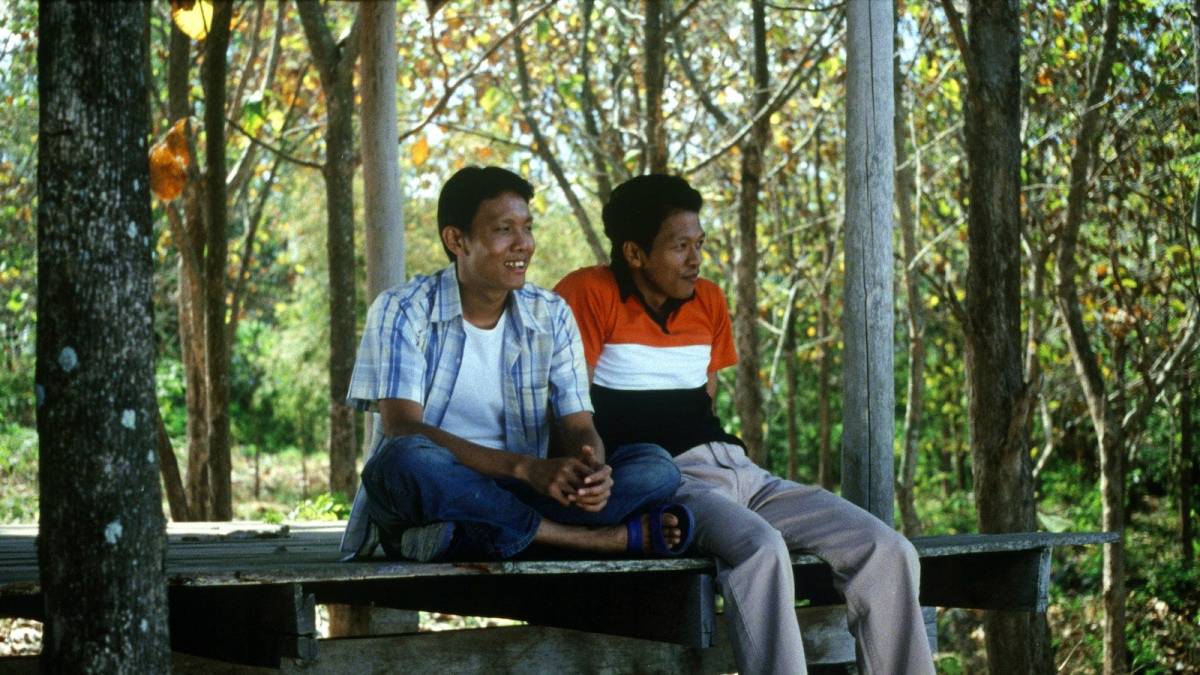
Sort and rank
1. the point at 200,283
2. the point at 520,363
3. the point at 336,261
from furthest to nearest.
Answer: the point at 200,283 < the point at 336,261 < the point at 520,363

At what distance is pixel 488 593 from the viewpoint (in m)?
4.86

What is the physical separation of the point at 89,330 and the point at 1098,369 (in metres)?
7.57

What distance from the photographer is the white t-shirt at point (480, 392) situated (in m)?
4.31

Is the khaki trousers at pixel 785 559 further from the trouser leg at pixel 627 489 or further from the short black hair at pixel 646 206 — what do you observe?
the short black hair at pixel 646 206

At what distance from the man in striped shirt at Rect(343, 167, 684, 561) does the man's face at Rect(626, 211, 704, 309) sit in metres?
0.37

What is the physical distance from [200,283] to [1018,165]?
549 centimetres

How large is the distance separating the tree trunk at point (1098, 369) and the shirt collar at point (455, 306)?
5.50 meters

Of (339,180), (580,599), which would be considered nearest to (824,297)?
(339,180)

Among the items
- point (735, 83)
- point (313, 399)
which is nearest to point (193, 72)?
point (313, 399)

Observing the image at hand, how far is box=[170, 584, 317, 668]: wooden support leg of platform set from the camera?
12.0 feet

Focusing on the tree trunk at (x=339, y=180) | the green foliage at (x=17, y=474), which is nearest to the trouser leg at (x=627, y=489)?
the tree trunk at (x=339, y=180)

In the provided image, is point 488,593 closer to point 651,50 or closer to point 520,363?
point 520,363

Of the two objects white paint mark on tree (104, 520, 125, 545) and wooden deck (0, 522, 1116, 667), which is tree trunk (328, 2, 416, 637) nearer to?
wooden deck (0, 522, 1116, 667)

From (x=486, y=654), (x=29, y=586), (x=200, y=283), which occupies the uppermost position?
(x=200, y=283)
